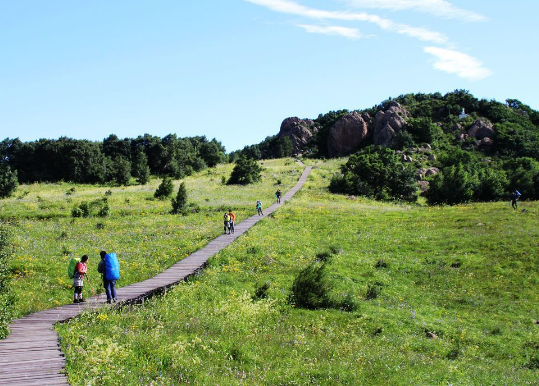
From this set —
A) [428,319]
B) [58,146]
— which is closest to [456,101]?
[58,146]

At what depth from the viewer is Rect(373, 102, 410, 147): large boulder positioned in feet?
377

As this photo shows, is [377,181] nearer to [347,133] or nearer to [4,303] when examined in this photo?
[4,303]

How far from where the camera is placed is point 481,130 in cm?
10944

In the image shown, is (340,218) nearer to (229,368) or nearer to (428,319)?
(428,319)

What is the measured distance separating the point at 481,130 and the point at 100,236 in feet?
350

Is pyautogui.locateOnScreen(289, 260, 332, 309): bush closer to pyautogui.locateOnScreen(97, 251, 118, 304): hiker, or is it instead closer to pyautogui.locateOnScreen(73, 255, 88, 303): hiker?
pyautogui.locateOnScreen(97, 251, 118, 304): hiker

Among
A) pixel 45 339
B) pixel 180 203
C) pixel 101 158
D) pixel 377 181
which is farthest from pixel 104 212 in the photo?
pixel 101 158

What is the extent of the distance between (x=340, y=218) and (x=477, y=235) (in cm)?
1224

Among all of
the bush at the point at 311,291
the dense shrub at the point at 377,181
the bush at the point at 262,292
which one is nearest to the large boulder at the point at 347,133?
the dense shrub at the point at 377,181

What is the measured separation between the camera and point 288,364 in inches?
424

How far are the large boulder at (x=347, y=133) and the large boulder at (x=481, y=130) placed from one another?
98.4 feet

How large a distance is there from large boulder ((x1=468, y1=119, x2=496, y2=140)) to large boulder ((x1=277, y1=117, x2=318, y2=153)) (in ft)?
226

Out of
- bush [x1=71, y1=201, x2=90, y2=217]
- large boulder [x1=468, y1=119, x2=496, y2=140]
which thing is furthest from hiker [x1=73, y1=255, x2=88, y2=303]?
large boulder [x1=468, y1=119, x2=496, y2=140]

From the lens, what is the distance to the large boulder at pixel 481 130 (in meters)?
108
